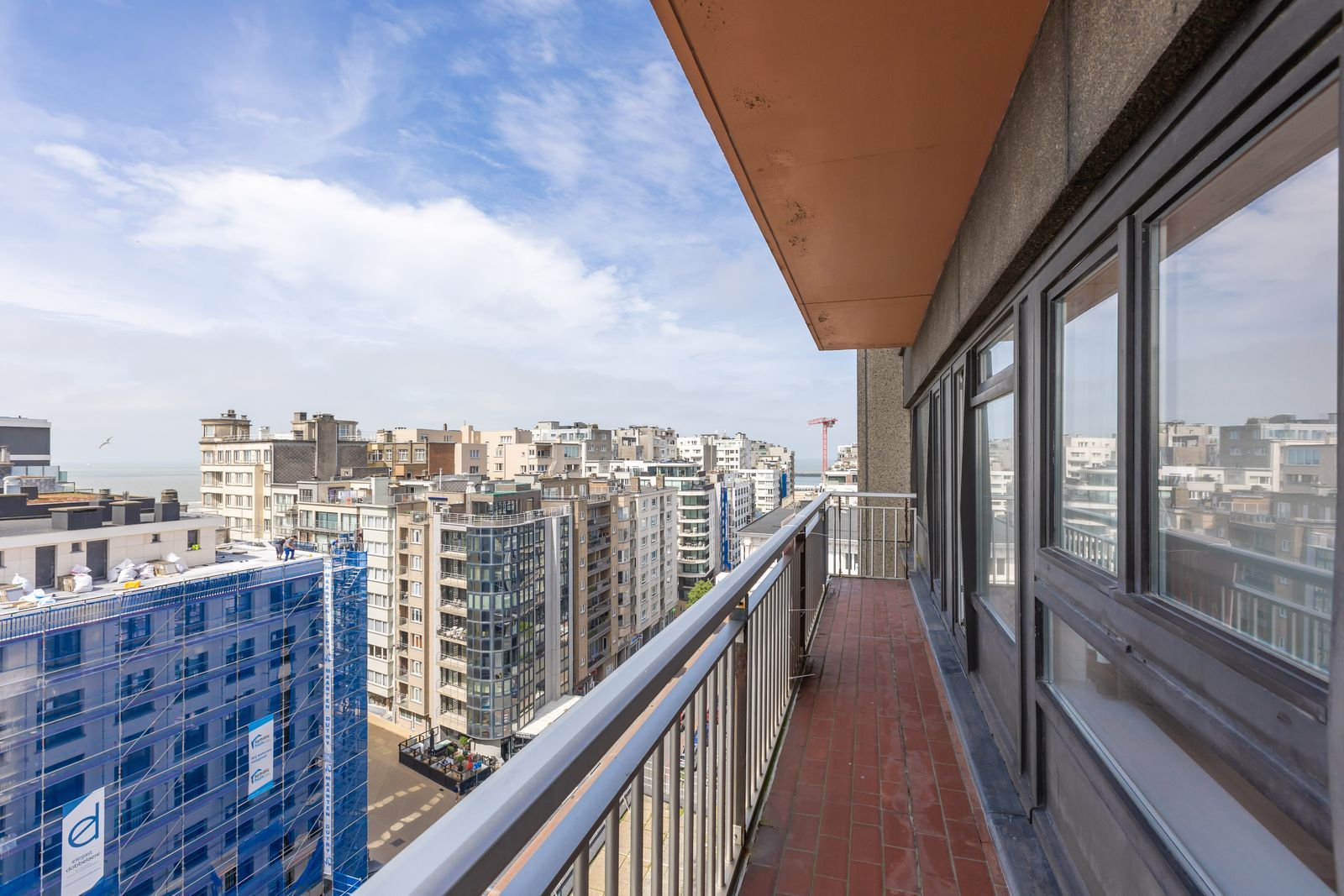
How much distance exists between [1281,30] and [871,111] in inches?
46.1

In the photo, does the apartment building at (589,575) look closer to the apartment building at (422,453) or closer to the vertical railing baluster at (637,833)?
the apartment building at (422,453)

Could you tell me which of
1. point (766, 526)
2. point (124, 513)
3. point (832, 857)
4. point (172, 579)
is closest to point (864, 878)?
point (832, 857)

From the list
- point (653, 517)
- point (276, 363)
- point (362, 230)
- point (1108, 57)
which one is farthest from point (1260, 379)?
point (276, 363)

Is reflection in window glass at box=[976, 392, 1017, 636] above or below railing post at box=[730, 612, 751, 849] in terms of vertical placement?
above

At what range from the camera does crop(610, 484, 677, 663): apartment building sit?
3178 centimetres

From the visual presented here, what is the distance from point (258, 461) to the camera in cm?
2962

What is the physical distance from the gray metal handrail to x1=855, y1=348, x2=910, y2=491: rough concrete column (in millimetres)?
5664

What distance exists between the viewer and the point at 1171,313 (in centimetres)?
109

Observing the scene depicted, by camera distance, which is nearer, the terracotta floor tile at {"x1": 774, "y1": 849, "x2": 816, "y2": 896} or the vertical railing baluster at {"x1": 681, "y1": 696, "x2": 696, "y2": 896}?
the vertical railing baluster at {"x1": 681, "y1": 696, "x2": 696, "y2": 896}

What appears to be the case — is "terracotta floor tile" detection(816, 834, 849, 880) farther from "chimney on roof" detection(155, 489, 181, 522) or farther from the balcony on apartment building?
"chimney on roof" detection(155, 489, 181, 522)

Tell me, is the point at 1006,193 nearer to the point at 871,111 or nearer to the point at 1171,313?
the point at 871,111

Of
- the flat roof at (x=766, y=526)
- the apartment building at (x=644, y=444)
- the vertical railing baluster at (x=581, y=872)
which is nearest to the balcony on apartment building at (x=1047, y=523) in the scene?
the vertical railing baluster at (x=581, y=872)

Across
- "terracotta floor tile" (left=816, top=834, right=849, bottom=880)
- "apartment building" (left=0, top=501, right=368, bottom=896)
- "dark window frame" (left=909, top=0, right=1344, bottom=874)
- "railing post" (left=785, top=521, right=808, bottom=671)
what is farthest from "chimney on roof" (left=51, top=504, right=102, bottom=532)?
"dark window frame" (left=909, top=0, right=1344, bottom=874)

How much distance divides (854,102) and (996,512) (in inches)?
72.8
